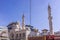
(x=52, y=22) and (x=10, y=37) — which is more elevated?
(x=52, y=22)

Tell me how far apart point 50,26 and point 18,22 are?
Answer: 3.80 m

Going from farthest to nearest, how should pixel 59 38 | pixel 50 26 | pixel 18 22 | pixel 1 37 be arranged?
pixel 18 22, pixel 1 37, pixel 50 26, pixel 59 38

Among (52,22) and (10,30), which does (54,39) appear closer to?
(52,22)

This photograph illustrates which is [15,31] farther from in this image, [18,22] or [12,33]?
[18,22]

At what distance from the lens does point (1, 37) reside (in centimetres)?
913

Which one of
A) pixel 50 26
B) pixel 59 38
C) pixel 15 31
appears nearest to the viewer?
pixel 59 38

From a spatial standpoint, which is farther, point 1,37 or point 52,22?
point 1,37

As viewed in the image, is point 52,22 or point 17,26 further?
point 17,26

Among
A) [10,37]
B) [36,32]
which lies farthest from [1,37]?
[36,32]

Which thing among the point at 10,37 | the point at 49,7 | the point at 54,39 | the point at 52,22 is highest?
the point at 49,7

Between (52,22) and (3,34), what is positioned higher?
(52,22)

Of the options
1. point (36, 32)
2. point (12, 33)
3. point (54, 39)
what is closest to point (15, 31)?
point (12, 33)

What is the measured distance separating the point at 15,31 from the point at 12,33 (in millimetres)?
352

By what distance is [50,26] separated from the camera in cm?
811
